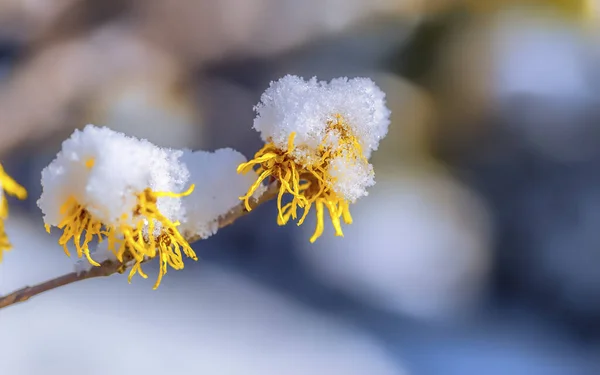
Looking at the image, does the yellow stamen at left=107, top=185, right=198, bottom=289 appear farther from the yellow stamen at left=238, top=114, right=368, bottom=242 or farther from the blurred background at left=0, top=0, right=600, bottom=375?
the blurred background at left=0, top=0, right=600, bottom=375

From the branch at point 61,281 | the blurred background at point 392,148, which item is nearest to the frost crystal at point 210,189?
the branch at point 61,281

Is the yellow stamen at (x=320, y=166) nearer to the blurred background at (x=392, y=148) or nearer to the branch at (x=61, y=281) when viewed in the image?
the branch at (x=61, y=281)

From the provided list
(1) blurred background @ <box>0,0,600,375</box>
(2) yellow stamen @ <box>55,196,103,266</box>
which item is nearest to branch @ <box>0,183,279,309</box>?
(2) yellow stamen @ <box>55,196,103,266</box>

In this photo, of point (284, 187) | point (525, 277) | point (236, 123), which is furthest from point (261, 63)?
point (284, 187)

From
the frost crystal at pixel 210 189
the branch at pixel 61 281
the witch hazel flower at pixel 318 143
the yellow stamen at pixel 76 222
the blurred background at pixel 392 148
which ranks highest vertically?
the blurred background at pixel 392 148

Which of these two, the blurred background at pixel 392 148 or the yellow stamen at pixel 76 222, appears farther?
the blurred background at pixel 392 148

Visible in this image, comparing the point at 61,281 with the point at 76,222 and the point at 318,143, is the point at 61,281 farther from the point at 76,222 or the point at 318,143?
the point at 318,143

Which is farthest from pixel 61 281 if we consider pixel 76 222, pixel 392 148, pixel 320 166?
Answer: pixel 392 148
